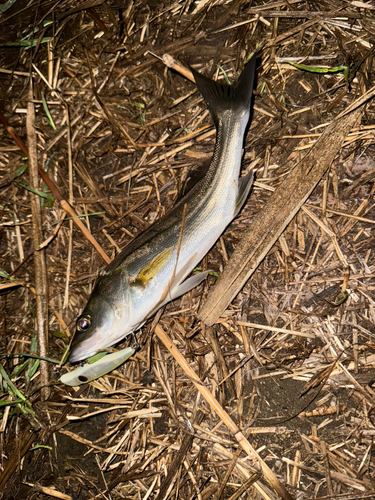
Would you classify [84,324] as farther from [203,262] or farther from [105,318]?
[203,262]

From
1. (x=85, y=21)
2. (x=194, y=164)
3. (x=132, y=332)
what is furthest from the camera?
(x=85, y=21)

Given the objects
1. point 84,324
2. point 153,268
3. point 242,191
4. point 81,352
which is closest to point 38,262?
point 84,324

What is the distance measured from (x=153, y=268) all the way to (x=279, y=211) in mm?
1312

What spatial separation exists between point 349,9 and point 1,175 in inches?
162

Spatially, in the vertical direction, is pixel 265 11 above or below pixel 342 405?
above

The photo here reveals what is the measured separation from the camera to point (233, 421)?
3.91 meters

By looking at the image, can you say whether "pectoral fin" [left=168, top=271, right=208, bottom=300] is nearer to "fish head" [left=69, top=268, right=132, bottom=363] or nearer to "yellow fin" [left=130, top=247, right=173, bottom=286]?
"yellow fin" [left=130, top=247, right=173, bottom=286]

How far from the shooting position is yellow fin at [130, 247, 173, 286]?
3.76 meters

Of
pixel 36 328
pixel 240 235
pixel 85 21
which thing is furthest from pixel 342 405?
pixel 85 21

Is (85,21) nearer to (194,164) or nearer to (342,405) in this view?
(194,164)

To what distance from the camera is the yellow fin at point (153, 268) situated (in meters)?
3.76

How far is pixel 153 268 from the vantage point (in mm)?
3764

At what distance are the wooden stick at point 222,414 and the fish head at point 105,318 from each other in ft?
1.49

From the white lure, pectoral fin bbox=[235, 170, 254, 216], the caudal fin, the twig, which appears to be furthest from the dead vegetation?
the caudal fin
